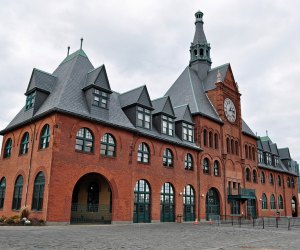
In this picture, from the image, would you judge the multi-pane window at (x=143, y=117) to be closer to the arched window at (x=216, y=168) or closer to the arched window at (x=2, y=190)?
the arched window at (x=216, y=168)

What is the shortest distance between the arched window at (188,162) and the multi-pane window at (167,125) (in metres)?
3.47

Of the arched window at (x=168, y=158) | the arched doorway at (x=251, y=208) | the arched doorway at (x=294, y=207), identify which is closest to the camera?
the arched window at (x=168, y=158)

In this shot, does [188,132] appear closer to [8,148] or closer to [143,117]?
[143,117]

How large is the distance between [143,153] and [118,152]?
372 centimetres

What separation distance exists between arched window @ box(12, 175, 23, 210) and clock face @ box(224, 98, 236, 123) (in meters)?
29.0

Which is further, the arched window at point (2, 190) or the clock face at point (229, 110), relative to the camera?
the clock face at point (229, 110)

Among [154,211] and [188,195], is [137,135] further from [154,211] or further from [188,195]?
[188,195]

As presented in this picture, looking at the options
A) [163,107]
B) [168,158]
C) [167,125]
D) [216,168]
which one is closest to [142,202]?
[168,158]

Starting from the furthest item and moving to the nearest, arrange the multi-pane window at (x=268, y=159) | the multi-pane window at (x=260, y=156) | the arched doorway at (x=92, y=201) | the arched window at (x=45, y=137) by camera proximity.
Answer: the multi-pane window at (x=268, y=159) → the multi-pane window at (x=260, y=156) → the arched doorway at (x=92, y=201) → the arched window at (x=45, y=137)

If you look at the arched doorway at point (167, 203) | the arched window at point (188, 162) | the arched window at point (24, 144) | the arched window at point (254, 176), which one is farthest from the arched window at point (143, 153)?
the arched window at point (254, 176)

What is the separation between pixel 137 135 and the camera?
31.2 metres

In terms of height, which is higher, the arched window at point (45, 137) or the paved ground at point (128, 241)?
the arched window at point (45, 137)

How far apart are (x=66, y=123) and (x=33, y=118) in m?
3.89

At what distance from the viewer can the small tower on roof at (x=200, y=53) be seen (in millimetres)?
49691
